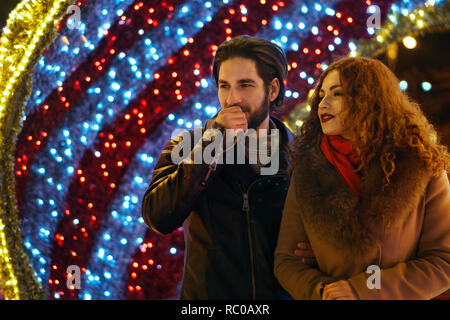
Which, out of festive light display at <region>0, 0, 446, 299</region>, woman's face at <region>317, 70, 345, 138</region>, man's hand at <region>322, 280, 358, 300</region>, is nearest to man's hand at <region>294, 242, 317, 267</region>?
man's hand at <region>322, 280, 358, 300</region>

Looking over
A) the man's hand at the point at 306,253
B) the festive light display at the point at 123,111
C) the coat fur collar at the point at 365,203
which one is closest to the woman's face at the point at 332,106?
the coat fur collar at the point at 365,203

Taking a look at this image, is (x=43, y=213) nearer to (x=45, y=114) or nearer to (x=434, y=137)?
(x=45, y=114)

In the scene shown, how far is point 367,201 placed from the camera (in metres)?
1.32

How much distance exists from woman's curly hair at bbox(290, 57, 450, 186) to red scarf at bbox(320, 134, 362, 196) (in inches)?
1.1

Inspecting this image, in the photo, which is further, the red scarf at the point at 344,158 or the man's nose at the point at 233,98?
the man's nose at the point at 233,98

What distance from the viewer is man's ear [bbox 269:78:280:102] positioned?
1797 mm

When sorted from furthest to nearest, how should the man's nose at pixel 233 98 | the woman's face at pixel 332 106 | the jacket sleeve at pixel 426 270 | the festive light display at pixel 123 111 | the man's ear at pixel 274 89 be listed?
the festive light display at pixel 123 111 < the man's ear at pixel 274 89 < the man's nose at pixel 233 98 < the woman's face at pixel 332 106 < the jacket sleeve at pixel 426 270

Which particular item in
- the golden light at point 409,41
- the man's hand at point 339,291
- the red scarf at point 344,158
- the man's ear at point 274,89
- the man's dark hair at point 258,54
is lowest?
the man's hand at point 339,291

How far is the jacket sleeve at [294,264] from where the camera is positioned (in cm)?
132

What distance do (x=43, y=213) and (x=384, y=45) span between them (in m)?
2.25

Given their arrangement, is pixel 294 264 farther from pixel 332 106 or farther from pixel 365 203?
pixel 332 106

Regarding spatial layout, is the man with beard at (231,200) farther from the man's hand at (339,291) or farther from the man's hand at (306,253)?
the man's hand at (339,291)

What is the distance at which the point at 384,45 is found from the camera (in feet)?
Answer: 8.07

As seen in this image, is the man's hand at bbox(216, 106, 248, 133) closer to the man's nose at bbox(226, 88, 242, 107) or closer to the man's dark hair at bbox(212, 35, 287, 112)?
the man's nose at bbox(226, 88, 242, 107)
